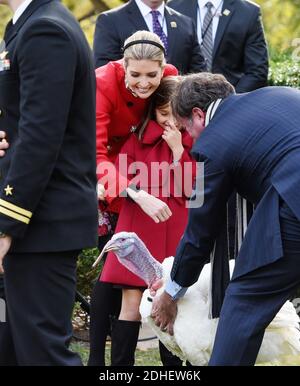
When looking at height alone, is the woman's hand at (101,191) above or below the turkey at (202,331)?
above

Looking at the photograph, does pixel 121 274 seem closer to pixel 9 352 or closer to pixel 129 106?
pixel 129 106

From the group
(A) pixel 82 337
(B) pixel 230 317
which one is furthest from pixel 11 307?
(A) pixel 82 337

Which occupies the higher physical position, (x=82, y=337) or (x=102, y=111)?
(x=102, y=111)

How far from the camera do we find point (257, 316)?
486 centimetres

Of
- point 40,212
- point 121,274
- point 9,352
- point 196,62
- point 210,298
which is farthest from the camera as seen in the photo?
point 196,62

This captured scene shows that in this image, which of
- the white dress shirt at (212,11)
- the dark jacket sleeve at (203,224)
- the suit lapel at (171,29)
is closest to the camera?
the dark jacket sleeve at (203,224)

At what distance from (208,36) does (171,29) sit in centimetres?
58

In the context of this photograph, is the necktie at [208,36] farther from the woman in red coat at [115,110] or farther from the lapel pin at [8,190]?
the lapel pin at [8,190]

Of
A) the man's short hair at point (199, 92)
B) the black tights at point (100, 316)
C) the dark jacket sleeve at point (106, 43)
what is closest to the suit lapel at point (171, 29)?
the dark jacket sleeve at point (106, 43)

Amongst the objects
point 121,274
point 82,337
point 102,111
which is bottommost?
point 82,337

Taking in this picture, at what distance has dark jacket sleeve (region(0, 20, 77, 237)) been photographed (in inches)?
178

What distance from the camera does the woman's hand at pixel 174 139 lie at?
6.31 m

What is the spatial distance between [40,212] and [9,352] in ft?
2.42
